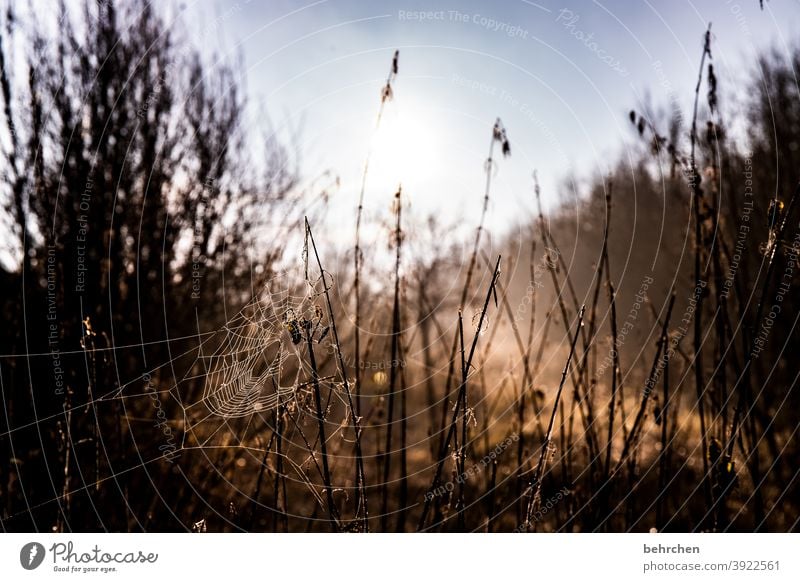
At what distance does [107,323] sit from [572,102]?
2213 mm

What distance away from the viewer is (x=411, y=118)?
1896mm

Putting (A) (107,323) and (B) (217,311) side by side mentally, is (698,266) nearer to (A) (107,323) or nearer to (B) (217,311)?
(A) (107,323)
